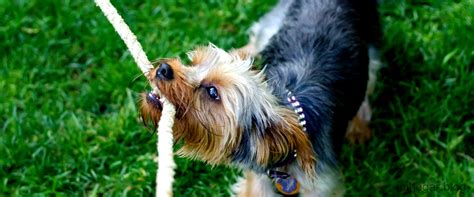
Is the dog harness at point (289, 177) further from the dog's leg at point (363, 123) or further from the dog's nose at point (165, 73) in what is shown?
the dog's leg at point (363, 123)

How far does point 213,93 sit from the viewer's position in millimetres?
3541

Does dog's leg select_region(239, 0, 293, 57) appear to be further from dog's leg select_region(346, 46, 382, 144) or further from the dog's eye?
the dog's eye

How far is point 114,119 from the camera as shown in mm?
5414

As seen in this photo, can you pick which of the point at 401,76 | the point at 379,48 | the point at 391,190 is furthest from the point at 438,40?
the point at 391,190

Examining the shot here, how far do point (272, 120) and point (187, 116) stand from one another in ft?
1.44

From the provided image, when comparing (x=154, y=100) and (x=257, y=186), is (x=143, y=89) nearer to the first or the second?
(x=257, y=186)

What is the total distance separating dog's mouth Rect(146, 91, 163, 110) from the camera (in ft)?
11.7

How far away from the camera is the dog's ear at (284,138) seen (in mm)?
3592

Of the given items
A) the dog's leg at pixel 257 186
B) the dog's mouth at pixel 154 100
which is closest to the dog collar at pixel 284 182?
the dog's leg at pixel 257 186

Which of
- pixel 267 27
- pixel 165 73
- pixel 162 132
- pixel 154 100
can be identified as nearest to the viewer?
pixel 162 132

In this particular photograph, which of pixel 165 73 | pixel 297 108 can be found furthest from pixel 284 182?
pixel 165 73

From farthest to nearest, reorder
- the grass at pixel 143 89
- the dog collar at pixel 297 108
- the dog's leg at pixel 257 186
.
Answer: the grass at pixel 143 89, the dog's leg at pixel 257 186, the dog collar at pixel 297 108

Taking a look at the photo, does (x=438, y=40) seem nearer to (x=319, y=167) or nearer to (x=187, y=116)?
(x=319, y=167)

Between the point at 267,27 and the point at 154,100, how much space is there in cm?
216
